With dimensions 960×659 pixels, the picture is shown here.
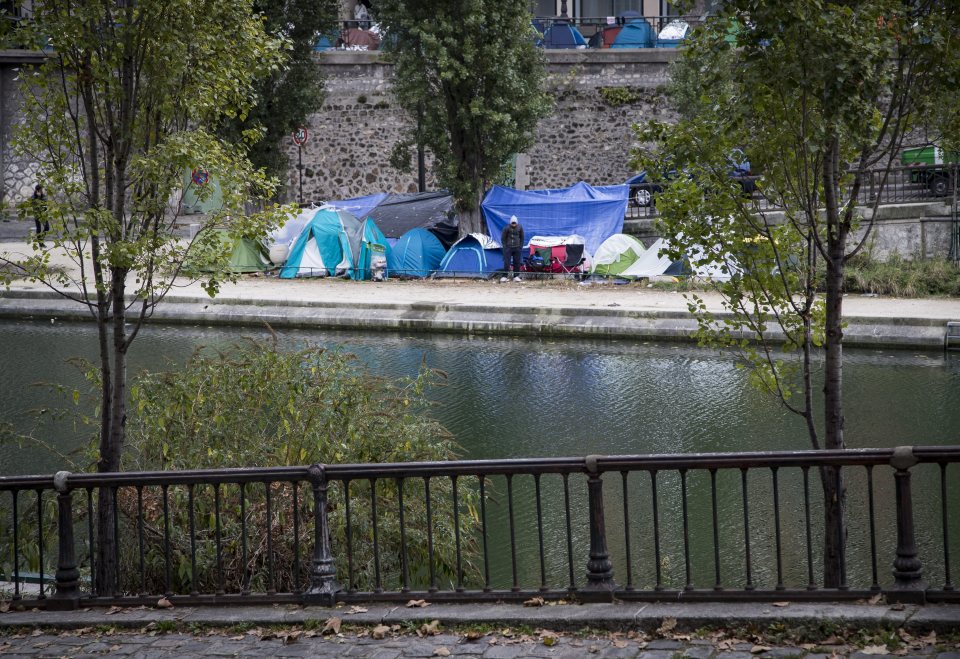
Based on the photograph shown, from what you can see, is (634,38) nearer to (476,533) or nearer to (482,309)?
(482,309)

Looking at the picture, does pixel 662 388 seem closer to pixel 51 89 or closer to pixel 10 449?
pixel 10 449

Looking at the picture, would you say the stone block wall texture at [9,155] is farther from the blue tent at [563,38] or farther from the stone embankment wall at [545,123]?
the blue tent at [563,38]

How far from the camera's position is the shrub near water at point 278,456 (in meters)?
7.70

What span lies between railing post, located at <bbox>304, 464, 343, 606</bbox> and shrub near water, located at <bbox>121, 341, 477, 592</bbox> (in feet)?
5.13

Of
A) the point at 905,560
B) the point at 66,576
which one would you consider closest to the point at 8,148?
the point at 66,576

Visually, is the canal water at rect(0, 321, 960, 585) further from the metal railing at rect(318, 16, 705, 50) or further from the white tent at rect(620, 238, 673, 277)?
the metal railing at rect(318, 16, 705, 50)

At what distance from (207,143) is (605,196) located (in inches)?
725

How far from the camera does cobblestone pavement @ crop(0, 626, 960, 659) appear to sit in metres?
4.91

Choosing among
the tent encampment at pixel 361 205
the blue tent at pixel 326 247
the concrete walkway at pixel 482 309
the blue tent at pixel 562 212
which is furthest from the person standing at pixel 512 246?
the tent encampment at pixel 361 205

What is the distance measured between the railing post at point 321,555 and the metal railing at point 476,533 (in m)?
0.01

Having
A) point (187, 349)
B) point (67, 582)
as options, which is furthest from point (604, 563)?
point (187, 349)

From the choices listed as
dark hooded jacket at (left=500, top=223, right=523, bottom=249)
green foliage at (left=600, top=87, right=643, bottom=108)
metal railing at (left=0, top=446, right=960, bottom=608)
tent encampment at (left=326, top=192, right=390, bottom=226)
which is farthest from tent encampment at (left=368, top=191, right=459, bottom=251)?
metal railing at (left=0, top=446, right=960, bottom=608)

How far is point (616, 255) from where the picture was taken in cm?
2359

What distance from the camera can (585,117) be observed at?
33.4 metres
